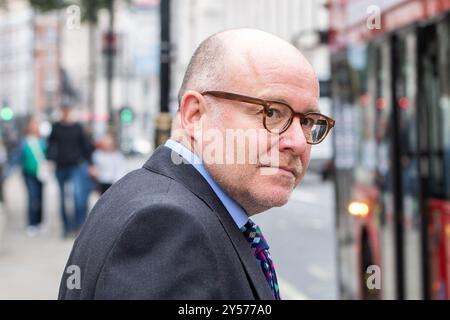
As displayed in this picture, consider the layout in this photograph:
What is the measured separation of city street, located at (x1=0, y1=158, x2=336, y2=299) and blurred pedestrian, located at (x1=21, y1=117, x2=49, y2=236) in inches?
20.8

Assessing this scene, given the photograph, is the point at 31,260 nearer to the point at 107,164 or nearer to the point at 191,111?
the point at 107,164

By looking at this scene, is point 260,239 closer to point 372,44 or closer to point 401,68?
point 401,68

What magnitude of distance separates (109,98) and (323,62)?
61.8 feet

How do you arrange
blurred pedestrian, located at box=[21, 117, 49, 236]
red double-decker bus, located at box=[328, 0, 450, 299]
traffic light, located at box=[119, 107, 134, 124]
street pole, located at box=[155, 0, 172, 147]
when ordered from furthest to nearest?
1. traffic light, located at box=[119, 107, 134, 124]
2. blurred pedestrian, located at box=[21, 117, 49, 236]
3. street pole, located at box=[155, 0, 172, 147]
4. red double-decker bus, located at box=[328, 0, 450, 299]

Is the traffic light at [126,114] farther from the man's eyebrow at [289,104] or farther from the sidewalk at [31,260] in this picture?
the man's eyebrow at [289,104]

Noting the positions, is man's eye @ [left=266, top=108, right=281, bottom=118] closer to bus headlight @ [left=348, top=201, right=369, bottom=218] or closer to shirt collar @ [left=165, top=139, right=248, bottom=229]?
shirt collar @ [left=165, top=139, right=248, bottom=229]

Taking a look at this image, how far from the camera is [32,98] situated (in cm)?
7000

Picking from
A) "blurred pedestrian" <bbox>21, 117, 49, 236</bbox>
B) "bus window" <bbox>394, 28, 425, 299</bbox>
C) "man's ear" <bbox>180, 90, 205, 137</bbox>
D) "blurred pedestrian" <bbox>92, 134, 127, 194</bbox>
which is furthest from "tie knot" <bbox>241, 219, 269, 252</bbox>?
"blurred pedestrian" <bbox>21, 117, 49, 236</bbox>

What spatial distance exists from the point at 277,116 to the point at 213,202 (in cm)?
21

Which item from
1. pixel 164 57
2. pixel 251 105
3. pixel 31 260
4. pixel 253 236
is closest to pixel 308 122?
pixel 251 105

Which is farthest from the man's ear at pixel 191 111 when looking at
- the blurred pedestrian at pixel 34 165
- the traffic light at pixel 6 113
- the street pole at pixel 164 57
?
the traffic light at pixel 6 113

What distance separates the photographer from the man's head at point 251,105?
5.58 feet

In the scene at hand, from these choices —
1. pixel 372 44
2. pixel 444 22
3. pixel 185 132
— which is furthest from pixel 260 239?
pixel 372 44

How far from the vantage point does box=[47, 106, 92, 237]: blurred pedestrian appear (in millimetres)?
11875
